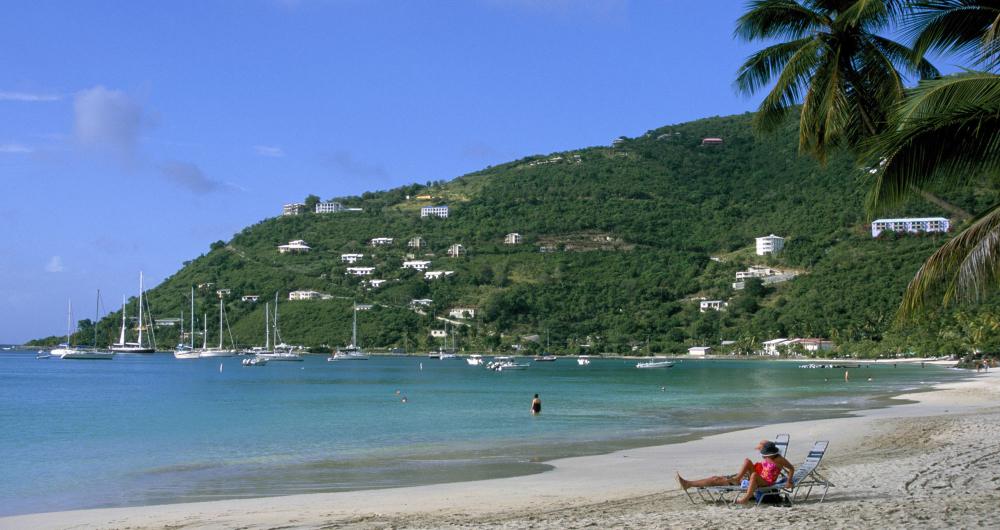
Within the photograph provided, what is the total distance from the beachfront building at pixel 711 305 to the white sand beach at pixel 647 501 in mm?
119276

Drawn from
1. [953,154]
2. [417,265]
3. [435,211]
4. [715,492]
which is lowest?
[715,492]

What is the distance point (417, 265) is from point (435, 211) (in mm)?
24345

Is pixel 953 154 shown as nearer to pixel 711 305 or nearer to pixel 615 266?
pixel 711 305

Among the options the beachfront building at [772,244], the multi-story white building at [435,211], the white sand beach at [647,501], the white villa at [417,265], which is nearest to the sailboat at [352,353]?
the white villa at [417,265]

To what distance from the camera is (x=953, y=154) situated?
29.4ft

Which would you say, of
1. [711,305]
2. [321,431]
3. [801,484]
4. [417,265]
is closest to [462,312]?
[417,265]

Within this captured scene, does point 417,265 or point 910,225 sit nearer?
point 910,225

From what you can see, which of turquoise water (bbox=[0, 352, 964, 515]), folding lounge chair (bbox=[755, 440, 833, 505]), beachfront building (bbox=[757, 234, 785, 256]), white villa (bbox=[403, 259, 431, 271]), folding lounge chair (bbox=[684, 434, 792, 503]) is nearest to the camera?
folding lounge chair (bbox=[755, 440, 833, 505])

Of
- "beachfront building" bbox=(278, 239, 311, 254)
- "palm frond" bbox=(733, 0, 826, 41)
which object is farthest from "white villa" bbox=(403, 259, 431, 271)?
"palm frond" bbox=(733, 0, 826, 41)

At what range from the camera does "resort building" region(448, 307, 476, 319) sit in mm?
148875

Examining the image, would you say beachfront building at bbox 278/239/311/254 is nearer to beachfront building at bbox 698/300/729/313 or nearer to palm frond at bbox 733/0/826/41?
beachfront building at bbox 698/300/729/313

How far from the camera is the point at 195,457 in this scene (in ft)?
80.1

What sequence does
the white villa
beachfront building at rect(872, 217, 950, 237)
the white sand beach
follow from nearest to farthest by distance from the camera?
1. the white sand beach
2. beachfront building at rect(872, 217, 950, 237)
3. the white villa

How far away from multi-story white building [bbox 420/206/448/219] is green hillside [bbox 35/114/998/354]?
64.6 inches
